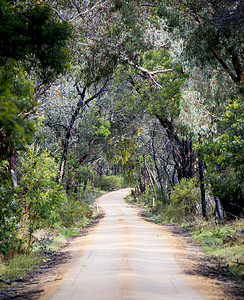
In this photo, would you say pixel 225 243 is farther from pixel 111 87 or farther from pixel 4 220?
pixel 111 87

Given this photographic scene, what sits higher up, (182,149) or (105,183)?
(182,149)

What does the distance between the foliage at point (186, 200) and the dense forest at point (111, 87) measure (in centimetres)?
6

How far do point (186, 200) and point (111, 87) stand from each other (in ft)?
25.4

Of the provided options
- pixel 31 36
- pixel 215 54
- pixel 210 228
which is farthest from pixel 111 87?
pixel 31 36

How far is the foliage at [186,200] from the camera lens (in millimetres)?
20984

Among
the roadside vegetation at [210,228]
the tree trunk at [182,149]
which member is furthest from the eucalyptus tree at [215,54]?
the tree trunk at [182,149]

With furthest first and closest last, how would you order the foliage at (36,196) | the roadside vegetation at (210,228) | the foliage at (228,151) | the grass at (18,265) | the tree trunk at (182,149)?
the tree trunk at (182,149) < the foliage at (36,196) < the roadside vegetation at (210,228) < the grass at (18,265) < the foliage at (228,151)

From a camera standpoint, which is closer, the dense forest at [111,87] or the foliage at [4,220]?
the dense forest at [111,87]

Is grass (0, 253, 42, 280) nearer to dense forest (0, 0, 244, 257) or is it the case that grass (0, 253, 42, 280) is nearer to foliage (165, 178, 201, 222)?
dense forest (0, 0, 244, 257)

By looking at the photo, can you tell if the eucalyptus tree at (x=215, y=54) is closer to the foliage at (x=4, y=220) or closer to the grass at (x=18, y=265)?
the foliage at (x=4, y=220)

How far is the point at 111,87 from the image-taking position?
21.5m

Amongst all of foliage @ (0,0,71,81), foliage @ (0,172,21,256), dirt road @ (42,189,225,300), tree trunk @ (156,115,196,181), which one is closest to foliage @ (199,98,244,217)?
dirt road @ (42,189,225,300)

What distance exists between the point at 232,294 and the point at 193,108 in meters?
8.83

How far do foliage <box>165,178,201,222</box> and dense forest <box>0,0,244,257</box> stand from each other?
0.06 m
